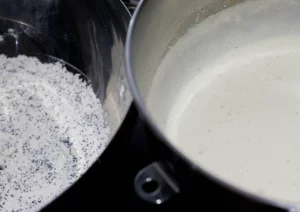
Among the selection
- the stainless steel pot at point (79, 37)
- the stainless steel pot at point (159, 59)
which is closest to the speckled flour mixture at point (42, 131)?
the stainless steel pot at point (79, 37)

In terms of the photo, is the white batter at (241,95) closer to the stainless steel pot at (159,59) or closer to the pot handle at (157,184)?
the stainless steel pot at (159,59)

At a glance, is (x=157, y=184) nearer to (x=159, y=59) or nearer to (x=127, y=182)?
(x=127, y=182)

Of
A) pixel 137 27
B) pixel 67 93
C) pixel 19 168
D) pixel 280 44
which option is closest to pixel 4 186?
pixel 19 168

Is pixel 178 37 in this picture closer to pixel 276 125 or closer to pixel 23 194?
pixel 276 125

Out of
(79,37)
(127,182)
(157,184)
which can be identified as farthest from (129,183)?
(79,37)

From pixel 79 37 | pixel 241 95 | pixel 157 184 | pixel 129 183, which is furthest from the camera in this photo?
pixel 79 37

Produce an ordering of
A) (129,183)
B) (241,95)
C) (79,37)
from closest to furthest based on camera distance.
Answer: (129,183) < (241,95) < (79,37)
